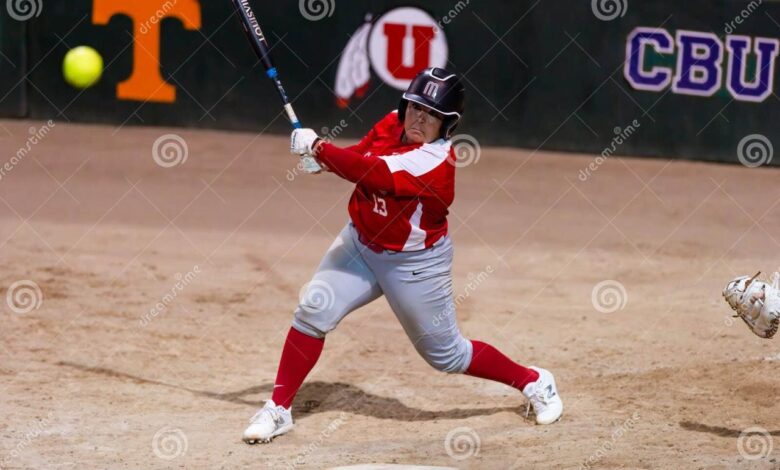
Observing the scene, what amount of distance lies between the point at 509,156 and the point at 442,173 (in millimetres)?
7135

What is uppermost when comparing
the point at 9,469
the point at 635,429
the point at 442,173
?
the point at 442,173

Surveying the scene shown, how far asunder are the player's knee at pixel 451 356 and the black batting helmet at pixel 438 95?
Answer: 113 centimetres

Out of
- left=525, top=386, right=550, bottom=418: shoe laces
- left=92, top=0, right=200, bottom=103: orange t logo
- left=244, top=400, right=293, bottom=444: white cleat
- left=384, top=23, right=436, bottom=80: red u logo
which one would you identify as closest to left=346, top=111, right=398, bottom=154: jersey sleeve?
left=244, top=400, right=293, bottom=444: white cleat

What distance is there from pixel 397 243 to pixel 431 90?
0.77m

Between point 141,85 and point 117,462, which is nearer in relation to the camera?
point 117,462

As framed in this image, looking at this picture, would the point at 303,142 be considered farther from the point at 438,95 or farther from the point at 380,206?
the point at 438,95

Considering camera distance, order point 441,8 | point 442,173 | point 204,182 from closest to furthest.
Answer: point 442,173 < point 204,182 < point 441,8

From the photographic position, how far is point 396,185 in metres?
5.77

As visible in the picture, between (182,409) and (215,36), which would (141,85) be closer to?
(215,36)

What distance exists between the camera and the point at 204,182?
11594mm

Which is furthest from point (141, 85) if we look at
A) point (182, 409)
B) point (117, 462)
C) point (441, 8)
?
point (117, 462)

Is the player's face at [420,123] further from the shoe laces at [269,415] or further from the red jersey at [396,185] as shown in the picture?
the shoe laces at [269,415]

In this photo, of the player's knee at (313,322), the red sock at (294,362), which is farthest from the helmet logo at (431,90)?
the red sock at (294,362)

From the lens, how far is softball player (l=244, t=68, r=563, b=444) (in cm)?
583
